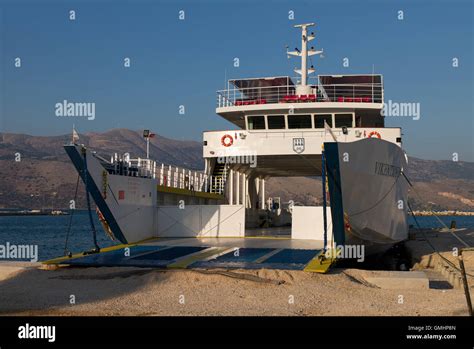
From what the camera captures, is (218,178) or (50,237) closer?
(218,178)

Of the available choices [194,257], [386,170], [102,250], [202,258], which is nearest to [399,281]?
[386,170]

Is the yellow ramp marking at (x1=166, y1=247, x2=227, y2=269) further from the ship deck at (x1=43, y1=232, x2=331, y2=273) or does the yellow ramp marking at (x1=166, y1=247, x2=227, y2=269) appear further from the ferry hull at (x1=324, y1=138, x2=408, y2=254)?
the ferry hull at (x1=324, y1=138, x2=408, y2=254)

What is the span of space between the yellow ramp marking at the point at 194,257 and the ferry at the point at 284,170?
9.81ft

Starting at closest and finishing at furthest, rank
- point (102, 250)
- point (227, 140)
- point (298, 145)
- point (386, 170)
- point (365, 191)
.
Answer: point (365, 191) < point (386, 170) < point (102, 250) < point (298, 145) < point (227, 140)

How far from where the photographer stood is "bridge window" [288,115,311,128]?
834 inches

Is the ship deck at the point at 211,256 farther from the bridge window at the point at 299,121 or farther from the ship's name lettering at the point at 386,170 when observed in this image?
the bridge window at the point at 299,121

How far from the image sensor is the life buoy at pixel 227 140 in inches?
838

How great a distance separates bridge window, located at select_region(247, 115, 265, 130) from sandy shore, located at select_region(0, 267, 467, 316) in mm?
9606

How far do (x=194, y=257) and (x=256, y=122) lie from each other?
8730 mm

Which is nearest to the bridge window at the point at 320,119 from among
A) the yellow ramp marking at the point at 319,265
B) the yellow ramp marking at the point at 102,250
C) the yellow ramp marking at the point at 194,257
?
the yellow ramp marking at the point at 194,257

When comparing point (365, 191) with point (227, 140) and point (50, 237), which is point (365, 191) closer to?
point (227, 140)

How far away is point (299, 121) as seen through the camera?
21.3 m

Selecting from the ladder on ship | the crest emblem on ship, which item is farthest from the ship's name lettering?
the ladder on ship
